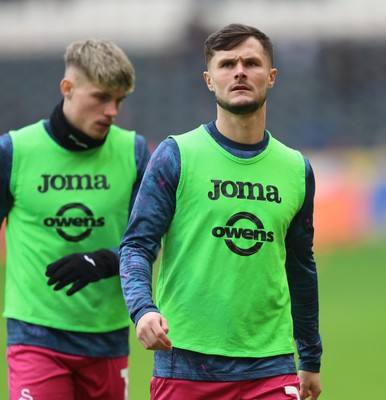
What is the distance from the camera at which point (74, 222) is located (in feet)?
16.8

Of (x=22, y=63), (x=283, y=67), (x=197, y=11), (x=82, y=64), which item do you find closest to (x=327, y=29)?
(x=283, y=67)

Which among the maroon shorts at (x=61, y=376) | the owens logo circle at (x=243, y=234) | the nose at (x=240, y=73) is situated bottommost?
the maroon shorts at (x=61, y=376)

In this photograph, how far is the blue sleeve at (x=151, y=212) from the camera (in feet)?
12.4

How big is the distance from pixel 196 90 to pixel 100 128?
68.1ft

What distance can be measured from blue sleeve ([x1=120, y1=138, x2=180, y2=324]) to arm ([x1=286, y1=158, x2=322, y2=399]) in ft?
1.86

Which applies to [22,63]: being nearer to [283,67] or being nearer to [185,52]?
[185,52]

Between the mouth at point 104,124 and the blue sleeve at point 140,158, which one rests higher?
the mouth at point 104,124

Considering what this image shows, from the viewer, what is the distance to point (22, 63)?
27.0 m

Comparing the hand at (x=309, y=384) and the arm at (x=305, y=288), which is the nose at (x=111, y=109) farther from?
the hand at (x=309, y=384)

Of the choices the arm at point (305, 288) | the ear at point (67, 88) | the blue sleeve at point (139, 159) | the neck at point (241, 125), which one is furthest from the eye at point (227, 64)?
the ear at point (67, 88)

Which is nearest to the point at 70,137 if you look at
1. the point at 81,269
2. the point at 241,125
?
the point at 81,269

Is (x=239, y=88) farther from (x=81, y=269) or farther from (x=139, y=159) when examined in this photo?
(x=139, y=159)

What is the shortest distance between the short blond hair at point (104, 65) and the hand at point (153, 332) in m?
2.04

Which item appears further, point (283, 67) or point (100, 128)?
point (283, 67)
